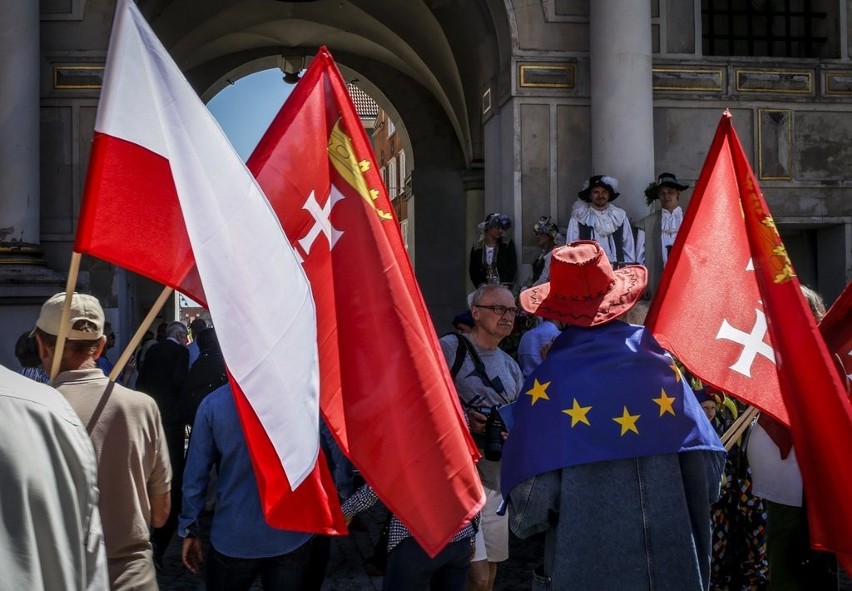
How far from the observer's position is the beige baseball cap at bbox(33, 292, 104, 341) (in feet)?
12.7

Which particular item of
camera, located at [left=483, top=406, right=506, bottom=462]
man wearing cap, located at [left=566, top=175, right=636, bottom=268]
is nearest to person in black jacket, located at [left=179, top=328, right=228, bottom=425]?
camera, located at [left=483, top=406, right=506, bottom=462]

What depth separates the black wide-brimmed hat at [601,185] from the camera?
1172 centimetres

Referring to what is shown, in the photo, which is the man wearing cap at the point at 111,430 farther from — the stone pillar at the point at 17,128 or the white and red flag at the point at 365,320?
the stone pillar at the point at 17,128

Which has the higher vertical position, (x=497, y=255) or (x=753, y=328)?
(x=497, y=255)

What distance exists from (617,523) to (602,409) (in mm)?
384

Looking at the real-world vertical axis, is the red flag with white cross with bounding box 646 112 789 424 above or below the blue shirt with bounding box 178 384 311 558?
above

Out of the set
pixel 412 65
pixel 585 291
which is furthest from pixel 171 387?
pixel 412 65

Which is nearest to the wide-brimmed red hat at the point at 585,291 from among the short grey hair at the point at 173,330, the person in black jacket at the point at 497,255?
the short grey hair at the point at 173,330

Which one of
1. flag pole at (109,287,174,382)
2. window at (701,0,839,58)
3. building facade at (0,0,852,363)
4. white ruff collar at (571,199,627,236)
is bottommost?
flag pole at (109,287,174,382)

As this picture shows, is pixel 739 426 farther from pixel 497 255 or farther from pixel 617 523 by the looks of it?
pixel 497 255

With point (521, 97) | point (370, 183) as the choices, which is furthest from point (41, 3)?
A: point (370, 183)

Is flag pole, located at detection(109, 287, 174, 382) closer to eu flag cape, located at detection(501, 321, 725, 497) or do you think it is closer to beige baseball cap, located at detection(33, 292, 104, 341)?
beige baseball cap, located at detection(33, 292, 104, 341)

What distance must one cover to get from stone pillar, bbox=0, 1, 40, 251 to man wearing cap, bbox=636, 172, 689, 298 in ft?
21.9

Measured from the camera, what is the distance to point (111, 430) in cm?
389
